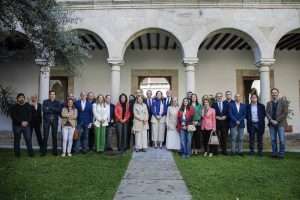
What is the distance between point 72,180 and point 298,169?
4.58 m

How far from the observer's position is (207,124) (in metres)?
8.91

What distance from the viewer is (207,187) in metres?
5.96

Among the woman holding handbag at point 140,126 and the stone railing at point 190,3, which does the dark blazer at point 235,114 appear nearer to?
the woman holding handbag at point 140,126

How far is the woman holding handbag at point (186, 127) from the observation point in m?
8.79

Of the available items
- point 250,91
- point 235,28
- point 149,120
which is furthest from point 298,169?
point 250,91

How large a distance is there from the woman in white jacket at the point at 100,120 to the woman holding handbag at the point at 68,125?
0.61 metres

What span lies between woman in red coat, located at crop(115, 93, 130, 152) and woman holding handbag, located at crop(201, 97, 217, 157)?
203cm

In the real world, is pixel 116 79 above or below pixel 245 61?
below

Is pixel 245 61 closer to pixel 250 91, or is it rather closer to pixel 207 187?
pixel 250 91

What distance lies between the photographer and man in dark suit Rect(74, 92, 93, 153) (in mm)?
9172

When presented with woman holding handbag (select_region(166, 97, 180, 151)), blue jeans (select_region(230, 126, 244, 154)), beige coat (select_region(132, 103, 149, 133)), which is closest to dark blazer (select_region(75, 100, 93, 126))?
beige coat (select_region(132, 103, 149, 133))

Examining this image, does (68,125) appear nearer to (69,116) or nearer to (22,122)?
(69,116)

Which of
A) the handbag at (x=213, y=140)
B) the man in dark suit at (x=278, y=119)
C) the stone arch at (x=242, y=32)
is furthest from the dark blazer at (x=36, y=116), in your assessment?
the man in dark suit at (x=278, y=119)

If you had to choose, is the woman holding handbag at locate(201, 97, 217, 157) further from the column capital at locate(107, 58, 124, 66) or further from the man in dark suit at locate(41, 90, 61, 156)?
the man in dark suit at locate(41, 90, 61, 156)
